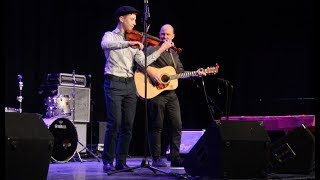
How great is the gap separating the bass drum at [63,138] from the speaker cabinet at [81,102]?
29.0 inches

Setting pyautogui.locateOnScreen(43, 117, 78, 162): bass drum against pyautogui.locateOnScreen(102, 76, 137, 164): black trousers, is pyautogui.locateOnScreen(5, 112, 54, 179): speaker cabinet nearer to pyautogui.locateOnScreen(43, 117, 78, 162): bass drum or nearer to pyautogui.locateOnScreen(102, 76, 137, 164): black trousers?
pyautogui.locateOnScreen(102, 76, 137, 164): black trousers

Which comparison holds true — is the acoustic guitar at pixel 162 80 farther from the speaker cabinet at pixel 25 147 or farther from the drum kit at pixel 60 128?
the drum kit at pixel 60 128

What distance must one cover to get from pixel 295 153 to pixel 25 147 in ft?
9.19

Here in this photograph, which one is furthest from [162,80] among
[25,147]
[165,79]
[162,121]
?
[25,147]

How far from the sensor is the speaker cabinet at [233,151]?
4.28 m

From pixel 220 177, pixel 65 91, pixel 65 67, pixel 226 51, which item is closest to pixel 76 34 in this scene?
pixel 65 67

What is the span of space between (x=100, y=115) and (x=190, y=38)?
2.56m

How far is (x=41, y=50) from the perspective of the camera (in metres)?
9.18

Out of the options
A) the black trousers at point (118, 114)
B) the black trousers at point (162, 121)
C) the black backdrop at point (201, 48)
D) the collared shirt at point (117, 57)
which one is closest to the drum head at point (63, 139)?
the black backdrop at point (201, 48)

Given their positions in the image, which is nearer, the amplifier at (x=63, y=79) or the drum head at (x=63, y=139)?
the drum head at (x=63, y=139)

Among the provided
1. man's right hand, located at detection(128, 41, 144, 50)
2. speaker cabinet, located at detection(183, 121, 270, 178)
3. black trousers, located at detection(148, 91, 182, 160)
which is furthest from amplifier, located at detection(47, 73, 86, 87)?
speaker cabinet, located at detection(183, 121, 270, 178)

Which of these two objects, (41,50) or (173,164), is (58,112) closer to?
(41,50)

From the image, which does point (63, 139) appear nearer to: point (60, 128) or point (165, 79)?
point (60, 128)

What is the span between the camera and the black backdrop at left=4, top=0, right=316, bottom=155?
892 centimetres
